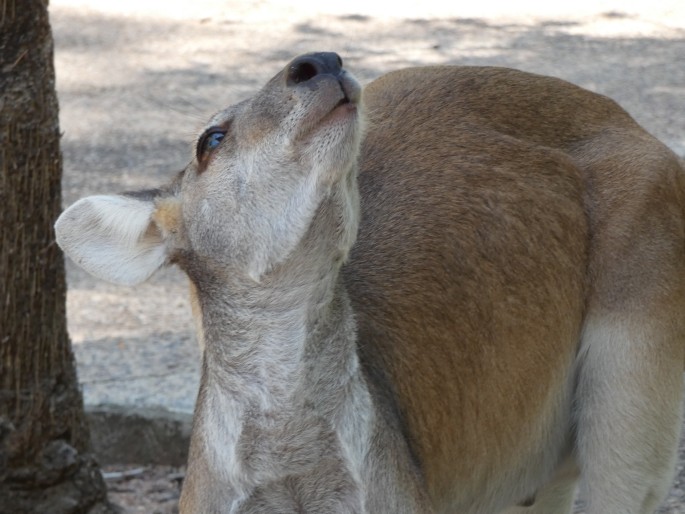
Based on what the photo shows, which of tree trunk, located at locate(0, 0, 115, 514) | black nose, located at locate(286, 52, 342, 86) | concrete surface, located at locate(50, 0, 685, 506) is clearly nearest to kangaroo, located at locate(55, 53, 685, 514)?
black nose, located at locate(286, 52, 342, 86)

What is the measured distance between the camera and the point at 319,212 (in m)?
3.71

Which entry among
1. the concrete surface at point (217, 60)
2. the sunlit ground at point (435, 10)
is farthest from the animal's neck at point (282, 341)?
the sunlit ground at point (435, 10)

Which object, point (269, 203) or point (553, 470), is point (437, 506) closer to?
point (553, 470)

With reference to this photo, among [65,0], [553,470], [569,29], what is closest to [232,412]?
[553,470]

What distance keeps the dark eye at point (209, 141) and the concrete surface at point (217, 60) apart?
2.78m

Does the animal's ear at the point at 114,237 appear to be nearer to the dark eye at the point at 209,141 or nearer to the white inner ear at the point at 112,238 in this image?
the white inner ear at the point at 112,238

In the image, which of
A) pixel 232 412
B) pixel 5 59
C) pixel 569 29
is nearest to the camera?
pixel 232 412

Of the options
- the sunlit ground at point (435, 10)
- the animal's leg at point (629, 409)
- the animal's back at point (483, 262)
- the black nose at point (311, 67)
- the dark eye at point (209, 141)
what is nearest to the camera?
the black nose at point (311, 67)

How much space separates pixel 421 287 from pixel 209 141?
980 millimetres

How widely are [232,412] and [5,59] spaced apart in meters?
1.69

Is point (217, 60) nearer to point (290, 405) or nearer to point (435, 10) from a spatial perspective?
point (435, 10)

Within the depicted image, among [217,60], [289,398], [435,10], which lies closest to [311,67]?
[289,398]

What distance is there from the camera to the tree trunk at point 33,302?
16.0 ft

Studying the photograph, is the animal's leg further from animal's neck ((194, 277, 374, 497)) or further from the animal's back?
animal's neck ((194, 277, 374, 497))
